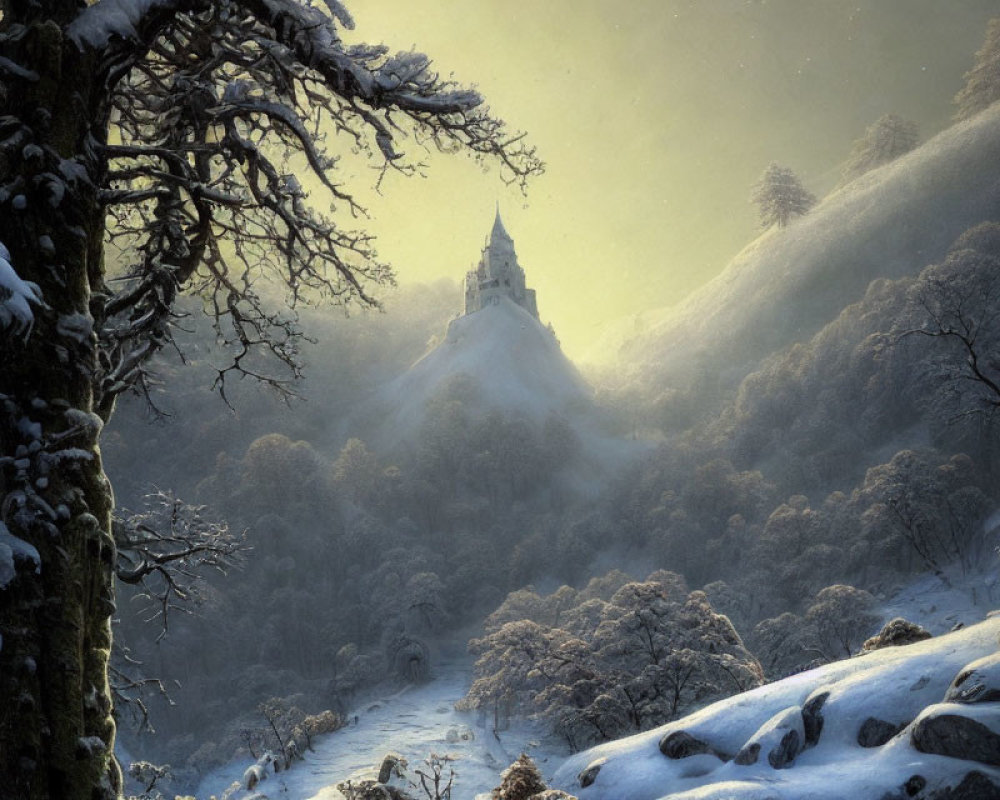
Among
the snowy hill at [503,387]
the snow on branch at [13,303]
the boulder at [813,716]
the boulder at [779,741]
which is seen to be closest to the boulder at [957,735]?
the boulder at [813,716]

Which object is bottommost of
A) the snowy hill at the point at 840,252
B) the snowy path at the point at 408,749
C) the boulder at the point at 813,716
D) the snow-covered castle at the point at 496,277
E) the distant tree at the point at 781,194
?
the snowy path at the point at 408,749

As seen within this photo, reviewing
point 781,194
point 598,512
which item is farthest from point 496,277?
point 598,512

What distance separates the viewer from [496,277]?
328ft

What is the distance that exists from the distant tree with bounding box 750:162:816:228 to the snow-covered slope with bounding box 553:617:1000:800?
9123 cm

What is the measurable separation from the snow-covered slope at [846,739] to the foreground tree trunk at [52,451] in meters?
10.4

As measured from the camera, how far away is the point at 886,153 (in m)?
95.1

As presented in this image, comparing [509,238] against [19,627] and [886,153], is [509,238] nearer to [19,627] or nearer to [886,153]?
[886,153]

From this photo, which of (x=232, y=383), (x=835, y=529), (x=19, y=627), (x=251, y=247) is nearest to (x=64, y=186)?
(x=19, y=627)

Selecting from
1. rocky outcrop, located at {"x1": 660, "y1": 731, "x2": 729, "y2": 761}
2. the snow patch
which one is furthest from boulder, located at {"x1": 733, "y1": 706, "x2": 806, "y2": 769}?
the snow patch

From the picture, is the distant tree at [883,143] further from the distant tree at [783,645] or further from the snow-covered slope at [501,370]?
the distant tree at [783,645]

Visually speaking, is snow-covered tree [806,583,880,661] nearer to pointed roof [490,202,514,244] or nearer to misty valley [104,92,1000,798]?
misty valley [104,92,1000,798]

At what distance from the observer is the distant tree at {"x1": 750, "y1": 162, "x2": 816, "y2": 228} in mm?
90812

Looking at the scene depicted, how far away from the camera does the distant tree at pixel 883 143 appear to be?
9388 cm

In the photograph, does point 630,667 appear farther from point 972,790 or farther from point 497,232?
point 497,232
